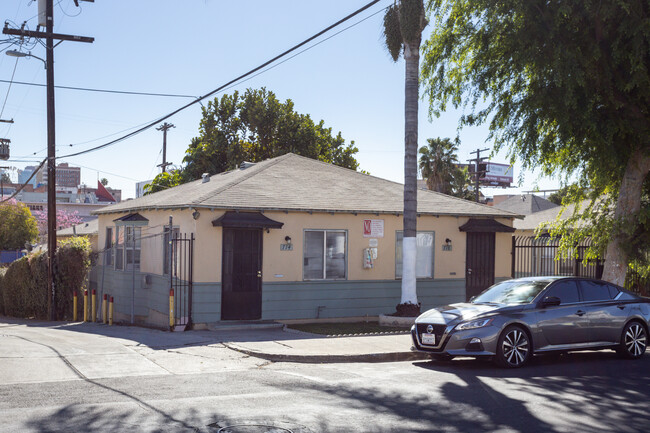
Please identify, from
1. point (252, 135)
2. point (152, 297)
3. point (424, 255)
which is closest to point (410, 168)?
point (424, 255)

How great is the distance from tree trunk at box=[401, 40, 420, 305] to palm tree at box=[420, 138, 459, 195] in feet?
90.8

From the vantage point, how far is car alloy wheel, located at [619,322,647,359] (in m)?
11.2

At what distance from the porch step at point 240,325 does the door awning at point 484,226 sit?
21.8 ft

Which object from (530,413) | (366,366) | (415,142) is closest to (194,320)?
(366,366)

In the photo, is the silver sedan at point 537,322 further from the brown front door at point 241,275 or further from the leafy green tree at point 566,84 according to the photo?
the brown front door at point 241,275

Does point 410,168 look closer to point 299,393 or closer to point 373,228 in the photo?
point 373,228

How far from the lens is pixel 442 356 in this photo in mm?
10969

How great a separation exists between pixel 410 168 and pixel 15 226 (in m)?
45.4

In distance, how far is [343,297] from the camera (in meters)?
17.1

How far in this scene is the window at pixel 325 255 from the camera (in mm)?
16798

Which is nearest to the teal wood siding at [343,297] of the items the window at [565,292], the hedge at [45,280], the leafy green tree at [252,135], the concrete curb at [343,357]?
the concrete curb at [343,357]

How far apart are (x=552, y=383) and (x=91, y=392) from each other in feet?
20.6

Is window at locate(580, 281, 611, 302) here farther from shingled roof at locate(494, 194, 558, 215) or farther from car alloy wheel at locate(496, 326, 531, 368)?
shingled roof at locate(494, 194, 558, 215)

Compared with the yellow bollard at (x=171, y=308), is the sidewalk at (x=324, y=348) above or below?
below
